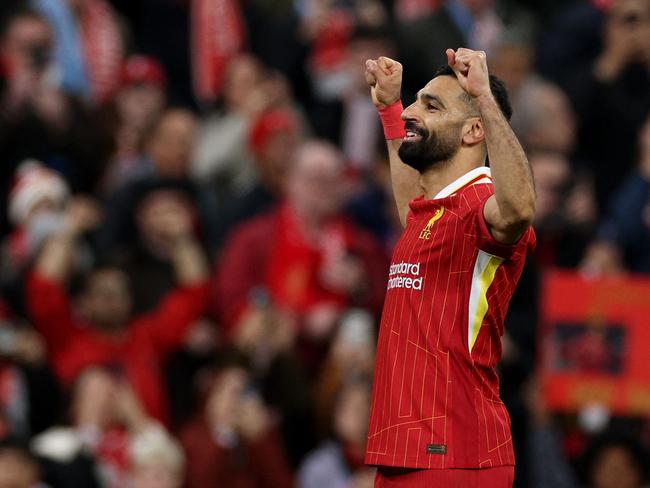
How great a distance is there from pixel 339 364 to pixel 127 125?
3369 millimetres

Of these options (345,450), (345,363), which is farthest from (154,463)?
(345,363)

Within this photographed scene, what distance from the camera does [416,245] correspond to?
17.0 ft

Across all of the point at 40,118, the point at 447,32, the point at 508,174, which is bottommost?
the point at 508,174

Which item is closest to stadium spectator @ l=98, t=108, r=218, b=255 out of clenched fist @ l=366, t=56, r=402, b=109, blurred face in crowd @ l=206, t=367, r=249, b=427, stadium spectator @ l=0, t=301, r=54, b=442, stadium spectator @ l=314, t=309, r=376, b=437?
stadium spectator @ l=0, t=301, r=54, b=442

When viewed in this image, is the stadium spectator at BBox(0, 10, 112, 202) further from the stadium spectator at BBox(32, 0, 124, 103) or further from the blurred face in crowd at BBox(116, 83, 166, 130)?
the stadium spectator at BBox(32, 0, 124, 103)

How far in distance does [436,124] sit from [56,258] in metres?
5.29

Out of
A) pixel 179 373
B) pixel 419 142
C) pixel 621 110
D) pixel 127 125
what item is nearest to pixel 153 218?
pixel 179 373

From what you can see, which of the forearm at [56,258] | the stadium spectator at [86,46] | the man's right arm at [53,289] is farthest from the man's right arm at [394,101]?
the stadium spectator at [86,46]

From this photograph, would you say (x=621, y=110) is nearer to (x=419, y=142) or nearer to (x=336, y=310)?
(x=336, y=310)

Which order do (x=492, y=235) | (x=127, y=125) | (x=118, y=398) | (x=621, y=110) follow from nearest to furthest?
(x=492, y=235) < (x=118, y=398) < (x=621, y=110) < (x=127, y=125)

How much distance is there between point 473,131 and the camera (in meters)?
5.18

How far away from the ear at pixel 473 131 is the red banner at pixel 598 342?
4.17 metres

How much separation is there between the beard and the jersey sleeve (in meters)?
0.17

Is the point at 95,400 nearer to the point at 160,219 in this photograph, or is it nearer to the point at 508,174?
the point at 160,219
